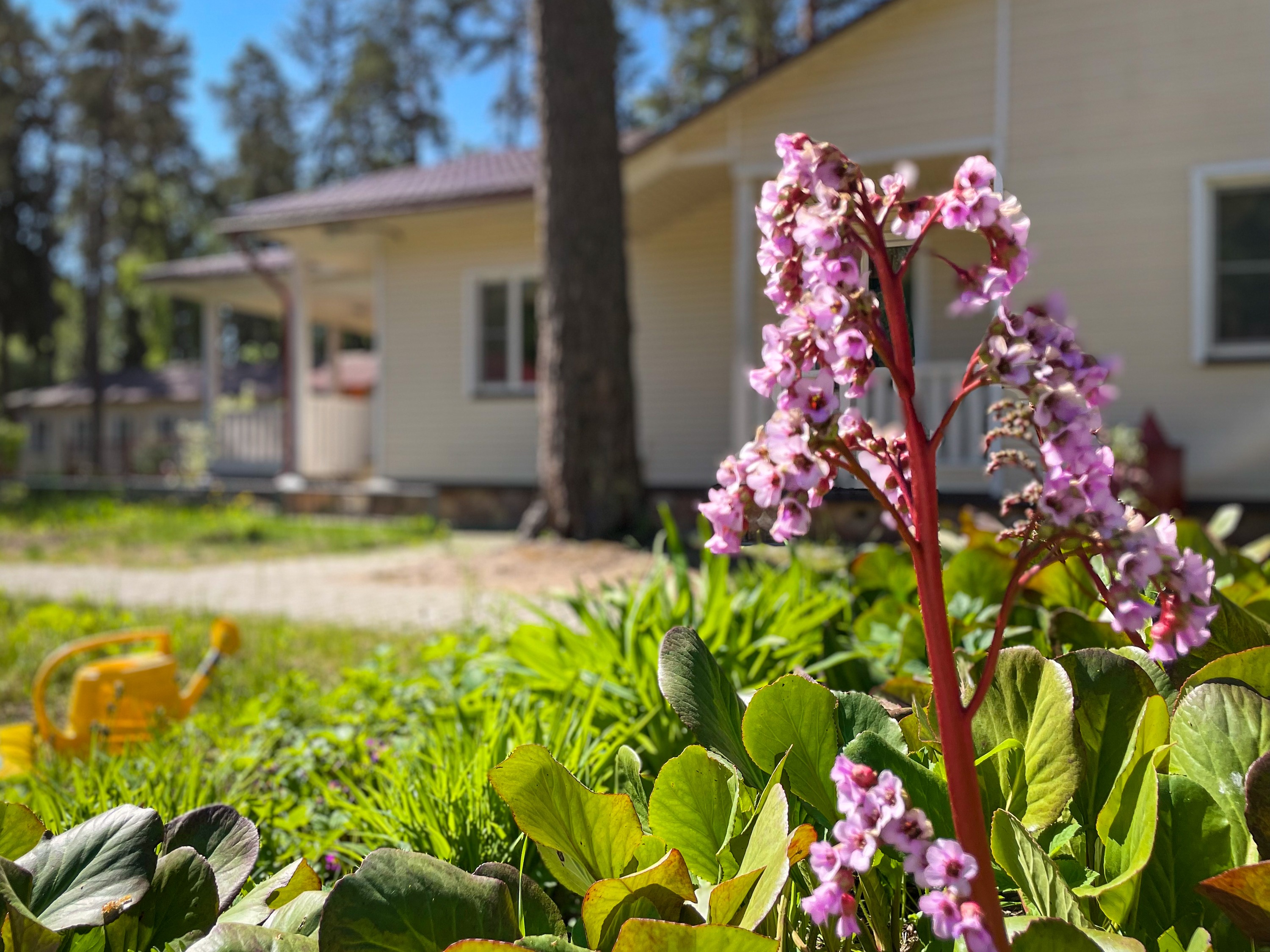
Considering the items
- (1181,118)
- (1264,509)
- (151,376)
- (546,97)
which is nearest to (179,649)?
(546,97)

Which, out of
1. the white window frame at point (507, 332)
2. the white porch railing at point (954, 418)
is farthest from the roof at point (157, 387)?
the white porch railing at point (954, 418)

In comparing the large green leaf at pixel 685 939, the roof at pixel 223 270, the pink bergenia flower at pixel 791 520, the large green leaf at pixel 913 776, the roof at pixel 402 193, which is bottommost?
the large green leaf at pixel 685 939

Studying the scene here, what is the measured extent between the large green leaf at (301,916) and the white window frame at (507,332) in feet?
35.2

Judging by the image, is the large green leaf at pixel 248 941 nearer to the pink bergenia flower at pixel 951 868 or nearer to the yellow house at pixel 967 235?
the pink bergenia flower at pixel 951 868

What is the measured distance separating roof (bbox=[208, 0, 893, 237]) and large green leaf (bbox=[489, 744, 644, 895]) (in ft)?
29.5

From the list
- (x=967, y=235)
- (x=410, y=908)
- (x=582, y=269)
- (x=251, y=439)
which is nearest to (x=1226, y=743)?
(x=410, y=908)

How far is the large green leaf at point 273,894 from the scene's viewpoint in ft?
3.30

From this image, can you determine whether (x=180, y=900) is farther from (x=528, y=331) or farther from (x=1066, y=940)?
(x=528, y=331)

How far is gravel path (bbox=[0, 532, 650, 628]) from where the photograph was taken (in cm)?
539

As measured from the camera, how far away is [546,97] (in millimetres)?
7738

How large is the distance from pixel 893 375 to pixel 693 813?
545mm

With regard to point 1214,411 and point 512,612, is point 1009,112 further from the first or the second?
point 512,612

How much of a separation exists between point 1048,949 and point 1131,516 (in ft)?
1.16

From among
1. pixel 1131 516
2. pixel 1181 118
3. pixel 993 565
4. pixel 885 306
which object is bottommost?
pixel 993 565
